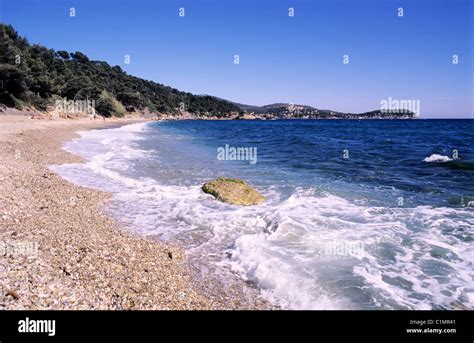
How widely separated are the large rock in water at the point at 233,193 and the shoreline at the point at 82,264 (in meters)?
4.24

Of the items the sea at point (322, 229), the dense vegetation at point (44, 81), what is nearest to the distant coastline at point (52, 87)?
the dense vegetation at point (44, 81)

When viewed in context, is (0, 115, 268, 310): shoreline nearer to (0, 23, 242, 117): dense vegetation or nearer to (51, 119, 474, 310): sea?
(51, 119, 474, 310): sea

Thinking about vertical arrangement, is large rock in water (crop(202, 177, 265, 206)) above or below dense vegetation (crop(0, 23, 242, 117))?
below

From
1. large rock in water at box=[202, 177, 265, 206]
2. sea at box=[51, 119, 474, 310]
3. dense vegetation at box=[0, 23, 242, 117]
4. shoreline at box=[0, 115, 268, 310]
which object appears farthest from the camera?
dense vegetation at box=[0, 23, 242, 117]

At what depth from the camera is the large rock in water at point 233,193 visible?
12.0 metres

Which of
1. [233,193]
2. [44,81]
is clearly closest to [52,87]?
[44,81]

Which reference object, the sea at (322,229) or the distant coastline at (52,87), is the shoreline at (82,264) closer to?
Result: the sea at (322,229)

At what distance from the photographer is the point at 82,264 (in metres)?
6.03

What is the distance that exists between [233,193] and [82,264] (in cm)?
693

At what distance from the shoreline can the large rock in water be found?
4.24 meters

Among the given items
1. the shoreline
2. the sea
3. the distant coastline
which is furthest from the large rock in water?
the distant coastline

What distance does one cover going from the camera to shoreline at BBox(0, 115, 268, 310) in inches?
195

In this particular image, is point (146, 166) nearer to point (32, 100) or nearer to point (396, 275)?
point (396, 275)
